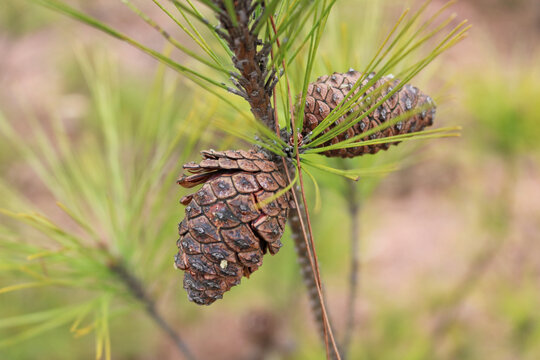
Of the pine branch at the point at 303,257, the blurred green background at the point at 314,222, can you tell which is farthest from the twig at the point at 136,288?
the pine branch at the point at 303,257

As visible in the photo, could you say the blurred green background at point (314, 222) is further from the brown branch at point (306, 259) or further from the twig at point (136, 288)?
the brown branch at point (306, 259)

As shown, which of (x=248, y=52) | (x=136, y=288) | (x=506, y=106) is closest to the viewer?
(x=248, y=52)

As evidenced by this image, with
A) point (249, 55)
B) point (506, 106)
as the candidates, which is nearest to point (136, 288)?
point (249, 55)

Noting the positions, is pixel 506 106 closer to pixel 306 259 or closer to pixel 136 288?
pixel 306 259

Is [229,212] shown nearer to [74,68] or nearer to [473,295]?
[473,295]

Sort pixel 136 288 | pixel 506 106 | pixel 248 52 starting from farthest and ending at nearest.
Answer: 1. pixel 506 106
2. pixel 136 288
3. pixel 248 52

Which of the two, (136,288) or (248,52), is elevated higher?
(248,52)

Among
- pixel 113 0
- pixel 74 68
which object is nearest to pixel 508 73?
pixel 74 68

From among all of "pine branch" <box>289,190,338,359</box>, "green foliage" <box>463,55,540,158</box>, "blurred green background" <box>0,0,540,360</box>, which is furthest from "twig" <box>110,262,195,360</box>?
"green foliage" <box>463,55,540,158</box>
